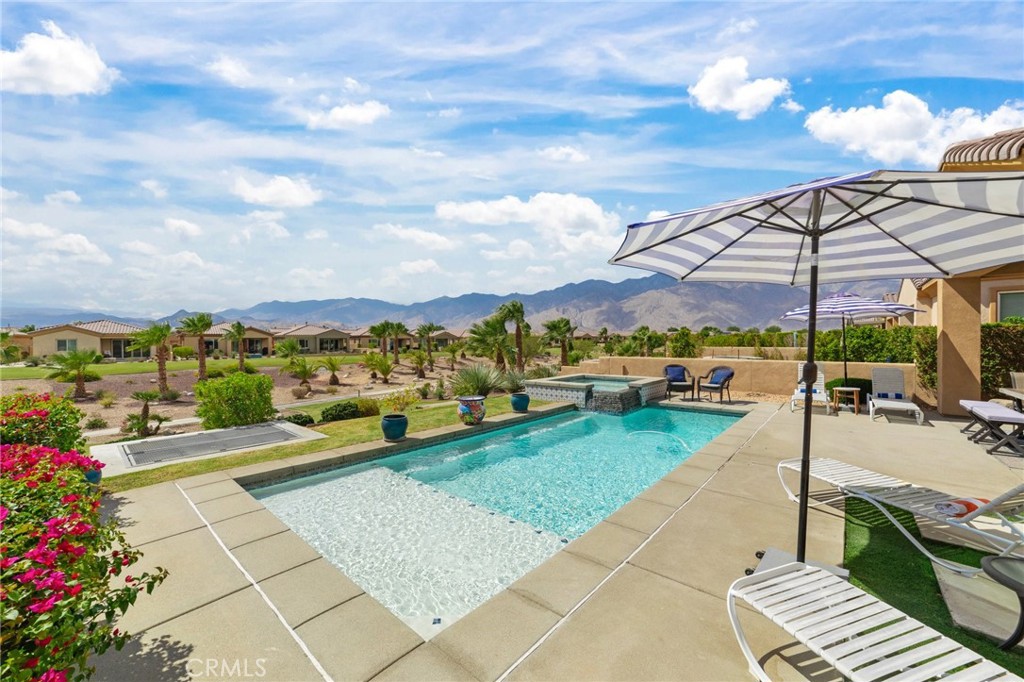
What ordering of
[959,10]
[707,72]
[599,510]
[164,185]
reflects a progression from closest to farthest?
[599,510] < [959,10] < [707,72] < [164,185]

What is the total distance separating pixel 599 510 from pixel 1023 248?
16.4 feet

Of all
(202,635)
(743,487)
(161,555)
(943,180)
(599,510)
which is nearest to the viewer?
(943,180)

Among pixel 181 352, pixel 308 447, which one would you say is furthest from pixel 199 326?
pixel 308 447

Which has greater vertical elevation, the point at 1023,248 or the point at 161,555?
the point at 1023,248

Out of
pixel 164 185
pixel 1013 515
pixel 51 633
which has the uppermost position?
pixel 164 185

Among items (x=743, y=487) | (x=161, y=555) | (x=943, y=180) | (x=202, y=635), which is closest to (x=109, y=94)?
(x=161, y=555)

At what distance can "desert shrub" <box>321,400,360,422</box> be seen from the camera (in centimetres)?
1147

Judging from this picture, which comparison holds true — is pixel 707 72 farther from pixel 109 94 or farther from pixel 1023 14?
pixel 109 94

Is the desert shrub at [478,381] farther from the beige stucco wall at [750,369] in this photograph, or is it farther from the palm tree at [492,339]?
the palm tree at [492,339]

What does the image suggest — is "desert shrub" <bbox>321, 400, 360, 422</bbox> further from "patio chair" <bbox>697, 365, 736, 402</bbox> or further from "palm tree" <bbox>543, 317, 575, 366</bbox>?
"palm tree" <bbox>543, 317, 575, 366</bbox>

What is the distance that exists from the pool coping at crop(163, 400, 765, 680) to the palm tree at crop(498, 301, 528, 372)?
16.4m

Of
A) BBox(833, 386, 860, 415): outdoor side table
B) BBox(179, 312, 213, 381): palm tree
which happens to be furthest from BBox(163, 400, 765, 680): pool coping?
BBox(179, 312, 213, 381): palm tree

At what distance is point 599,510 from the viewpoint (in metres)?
6.03

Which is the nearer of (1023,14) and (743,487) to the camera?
(743,487)
